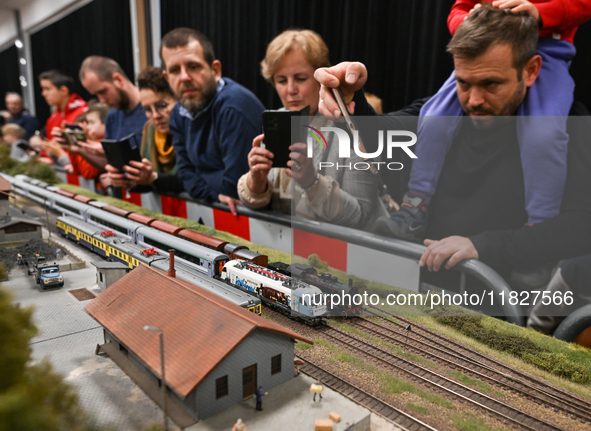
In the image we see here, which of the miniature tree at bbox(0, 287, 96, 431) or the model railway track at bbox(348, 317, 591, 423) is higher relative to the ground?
the miniature tree at bbox(0, 287, 96, 431)

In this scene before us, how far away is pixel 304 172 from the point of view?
23.9 feet

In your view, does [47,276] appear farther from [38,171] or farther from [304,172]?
[38,171]

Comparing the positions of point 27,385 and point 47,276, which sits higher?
point 27,385

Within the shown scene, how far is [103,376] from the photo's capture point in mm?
6562

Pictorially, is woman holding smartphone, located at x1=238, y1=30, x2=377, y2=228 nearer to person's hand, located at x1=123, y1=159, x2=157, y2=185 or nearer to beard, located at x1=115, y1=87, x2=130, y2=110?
person's hand, located at x1=123, y1=159, x2=157, y2=185

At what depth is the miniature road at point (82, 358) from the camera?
568 centimetres

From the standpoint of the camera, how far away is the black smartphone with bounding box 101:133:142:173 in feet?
48.3

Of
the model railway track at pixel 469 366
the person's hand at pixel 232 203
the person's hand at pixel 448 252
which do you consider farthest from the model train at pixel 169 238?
the person's hand at pixel 448 252

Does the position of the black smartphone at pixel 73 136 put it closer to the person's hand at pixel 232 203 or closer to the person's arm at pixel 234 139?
the person's arm at pixel 234 139

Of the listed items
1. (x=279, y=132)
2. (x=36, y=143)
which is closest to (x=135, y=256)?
(x=279, y=132)

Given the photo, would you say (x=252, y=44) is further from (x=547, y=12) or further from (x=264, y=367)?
(x=264, y=367)

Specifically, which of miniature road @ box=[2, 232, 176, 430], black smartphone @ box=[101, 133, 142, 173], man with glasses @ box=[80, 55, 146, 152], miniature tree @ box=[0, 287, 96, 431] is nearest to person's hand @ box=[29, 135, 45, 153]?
man with glasses @ box=[80, 55, 146, 152]

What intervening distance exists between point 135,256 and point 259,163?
4063 mm

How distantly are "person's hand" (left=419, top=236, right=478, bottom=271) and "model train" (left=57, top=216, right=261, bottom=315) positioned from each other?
3.26 m
